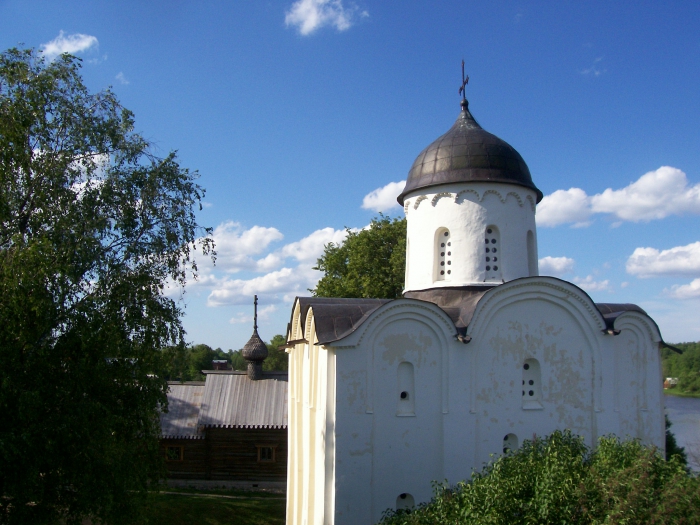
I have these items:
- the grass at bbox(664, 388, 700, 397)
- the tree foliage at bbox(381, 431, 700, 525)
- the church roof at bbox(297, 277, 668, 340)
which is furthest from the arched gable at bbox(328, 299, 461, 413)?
the grass at bbox(664, 388, 700, 397)

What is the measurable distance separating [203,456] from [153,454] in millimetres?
10015

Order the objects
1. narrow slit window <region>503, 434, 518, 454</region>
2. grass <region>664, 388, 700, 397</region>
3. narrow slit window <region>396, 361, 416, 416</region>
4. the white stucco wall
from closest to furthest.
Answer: narrow slit window <region>396, 361, 416, 416</region> → narrow slit window <region>503, 434, 518, 454</region> → the white stucco wall → grass <region>664, 388, 700, 397</region>

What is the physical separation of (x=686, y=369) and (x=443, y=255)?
67.2 m

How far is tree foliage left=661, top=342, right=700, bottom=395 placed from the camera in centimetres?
6166

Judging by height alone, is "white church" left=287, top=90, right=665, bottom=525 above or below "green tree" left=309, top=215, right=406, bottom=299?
below

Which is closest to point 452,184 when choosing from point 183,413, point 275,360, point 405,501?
point 405,501

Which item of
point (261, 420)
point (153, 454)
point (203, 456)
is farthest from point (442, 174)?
point (203, 456)

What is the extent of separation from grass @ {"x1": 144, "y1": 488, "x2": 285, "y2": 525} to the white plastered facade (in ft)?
15.4

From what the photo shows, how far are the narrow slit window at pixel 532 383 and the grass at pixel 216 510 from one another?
24.4ft

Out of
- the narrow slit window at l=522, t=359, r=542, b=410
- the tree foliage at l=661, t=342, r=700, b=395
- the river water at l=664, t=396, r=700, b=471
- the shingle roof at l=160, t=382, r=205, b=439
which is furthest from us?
the tree foliage at l=661, t=342, r=700, b=395

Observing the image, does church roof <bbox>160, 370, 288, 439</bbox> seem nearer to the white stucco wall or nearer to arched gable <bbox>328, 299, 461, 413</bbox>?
the white stucco wall

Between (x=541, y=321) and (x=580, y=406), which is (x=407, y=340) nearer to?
(x=541, y=321)

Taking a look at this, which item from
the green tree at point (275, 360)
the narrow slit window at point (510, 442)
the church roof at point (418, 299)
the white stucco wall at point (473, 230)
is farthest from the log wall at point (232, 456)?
the green tree at point (275, 360)

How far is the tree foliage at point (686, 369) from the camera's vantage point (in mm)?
61656
